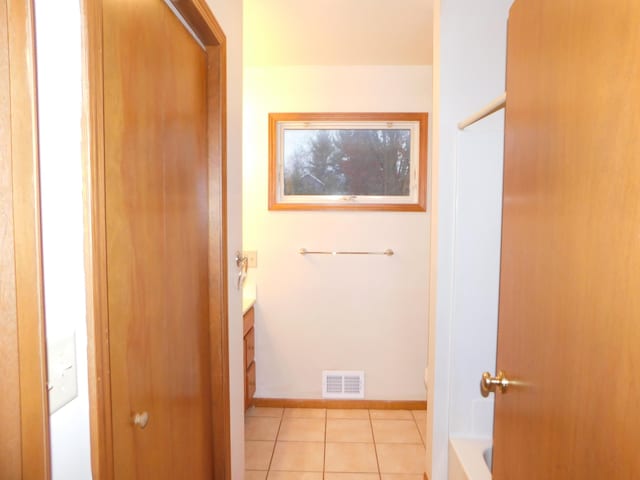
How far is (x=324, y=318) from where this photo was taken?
9.23 feet

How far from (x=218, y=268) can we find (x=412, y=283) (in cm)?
174

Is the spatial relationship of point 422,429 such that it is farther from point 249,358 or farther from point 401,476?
point 249,358

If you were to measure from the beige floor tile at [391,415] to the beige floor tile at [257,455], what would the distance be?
2.62ft

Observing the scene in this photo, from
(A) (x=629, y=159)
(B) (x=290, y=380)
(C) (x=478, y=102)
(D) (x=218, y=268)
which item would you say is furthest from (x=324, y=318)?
(A) (x=629, y=159)

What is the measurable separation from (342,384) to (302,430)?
0.46 meters

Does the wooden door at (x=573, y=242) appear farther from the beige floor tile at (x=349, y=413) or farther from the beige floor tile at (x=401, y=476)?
the beige floor tile at (x=349, y=413)

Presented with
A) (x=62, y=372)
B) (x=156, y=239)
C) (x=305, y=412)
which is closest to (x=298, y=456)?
Answer: (x=305, y=412)

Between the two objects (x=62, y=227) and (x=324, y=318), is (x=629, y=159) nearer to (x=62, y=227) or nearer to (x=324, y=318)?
(x=62, y=227)

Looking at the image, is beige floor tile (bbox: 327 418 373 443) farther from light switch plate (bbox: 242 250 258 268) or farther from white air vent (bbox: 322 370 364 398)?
light switch plate (bbox: 242 250 258 268)

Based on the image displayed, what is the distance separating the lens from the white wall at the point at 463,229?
1733 mm

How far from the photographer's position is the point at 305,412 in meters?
2.77

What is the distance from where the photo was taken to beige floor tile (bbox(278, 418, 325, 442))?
2445 millimetres

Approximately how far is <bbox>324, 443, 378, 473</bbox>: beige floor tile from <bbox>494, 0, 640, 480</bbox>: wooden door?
1412mm

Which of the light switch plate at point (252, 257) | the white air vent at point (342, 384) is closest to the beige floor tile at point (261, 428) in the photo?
the white air vent at point (342, 384)
